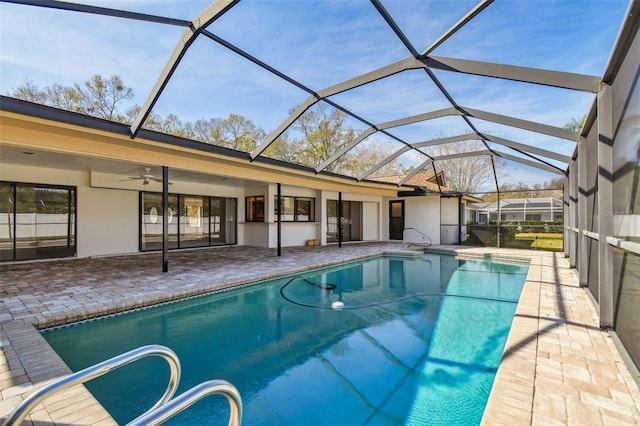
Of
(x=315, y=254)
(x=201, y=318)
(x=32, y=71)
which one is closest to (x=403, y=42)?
(x=201, y=318)

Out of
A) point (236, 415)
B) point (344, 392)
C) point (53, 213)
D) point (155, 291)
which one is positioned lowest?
point (344, 392)

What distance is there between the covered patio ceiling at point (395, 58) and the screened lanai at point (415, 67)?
0.9 inches

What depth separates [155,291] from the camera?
5.62 metres

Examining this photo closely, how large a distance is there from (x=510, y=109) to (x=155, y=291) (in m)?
7.66

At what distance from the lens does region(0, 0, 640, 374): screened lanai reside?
3303 millimetres

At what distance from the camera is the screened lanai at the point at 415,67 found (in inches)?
130

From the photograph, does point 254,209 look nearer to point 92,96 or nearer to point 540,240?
point 92,96

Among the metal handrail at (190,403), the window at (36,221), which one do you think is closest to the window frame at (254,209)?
the window at (36,221)

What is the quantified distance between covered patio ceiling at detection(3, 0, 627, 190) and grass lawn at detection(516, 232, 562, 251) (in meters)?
7.29

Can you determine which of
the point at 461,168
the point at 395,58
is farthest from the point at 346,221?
the point at 461,168

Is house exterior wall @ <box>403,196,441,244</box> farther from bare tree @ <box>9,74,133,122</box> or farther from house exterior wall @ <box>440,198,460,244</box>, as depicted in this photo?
bare tree @ <box>9,74,133,122</box>

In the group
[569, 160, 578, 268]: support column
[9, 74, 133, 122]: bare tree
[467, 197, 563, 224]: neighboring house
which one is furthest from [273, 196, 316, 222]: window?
[467, 197, 563, 224]: neighboring house

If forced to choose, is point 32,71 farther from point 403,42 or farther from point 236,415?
point 236,415

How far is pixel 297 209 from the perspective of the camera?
44.5 feet
